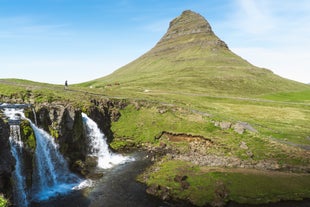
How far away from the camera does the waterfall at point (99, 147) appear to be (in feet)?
200

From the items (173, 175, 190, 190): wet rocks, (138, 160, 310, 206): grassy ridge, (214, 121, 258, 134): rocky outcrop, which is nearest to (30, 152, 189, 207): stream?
(138, 160, 310, 206): grassy ridge

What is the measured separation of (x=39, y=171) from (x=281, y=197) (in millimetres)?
40365

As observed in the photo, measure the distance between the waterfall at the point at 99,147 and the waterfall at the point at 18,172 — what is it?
20147mm

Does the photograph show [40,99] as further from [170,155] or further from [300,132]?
[300,132]

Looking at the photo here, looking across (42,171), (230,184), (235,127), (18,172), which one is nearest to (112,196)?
(42,171)

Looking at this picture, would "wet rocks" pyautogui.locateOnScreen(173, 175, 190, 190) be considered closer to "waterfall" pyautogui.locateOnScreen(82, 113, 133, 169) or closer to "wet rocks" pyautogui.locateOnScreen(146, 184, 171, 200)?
"wet rocks" pyautogui.locateOnScreen(146, 184, 171, 200)

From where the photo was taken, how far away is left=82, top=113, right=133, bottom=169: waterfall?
6083cm

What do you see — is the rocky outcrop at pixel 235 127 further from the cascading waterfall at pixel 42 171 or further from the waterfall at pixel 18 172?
the waterfall at pixel 18 172

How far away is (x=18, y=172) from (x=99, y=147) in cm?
2698

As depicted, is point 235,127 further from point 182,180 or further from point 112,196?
point 112,196

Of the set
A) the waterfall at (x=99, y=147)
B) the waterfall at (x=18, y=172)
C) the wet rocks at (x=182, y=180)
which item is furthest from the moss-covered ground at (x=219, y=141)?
the waterfall at (x=18, y=172)

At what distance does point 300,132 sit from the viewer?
7775 cm

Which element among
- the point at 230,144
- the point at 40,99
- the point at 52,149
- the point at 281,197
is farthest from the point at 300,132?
the point at 40,99

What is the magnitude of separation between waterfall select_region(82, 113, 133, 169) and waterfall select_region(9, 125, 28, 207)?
2015 cm
